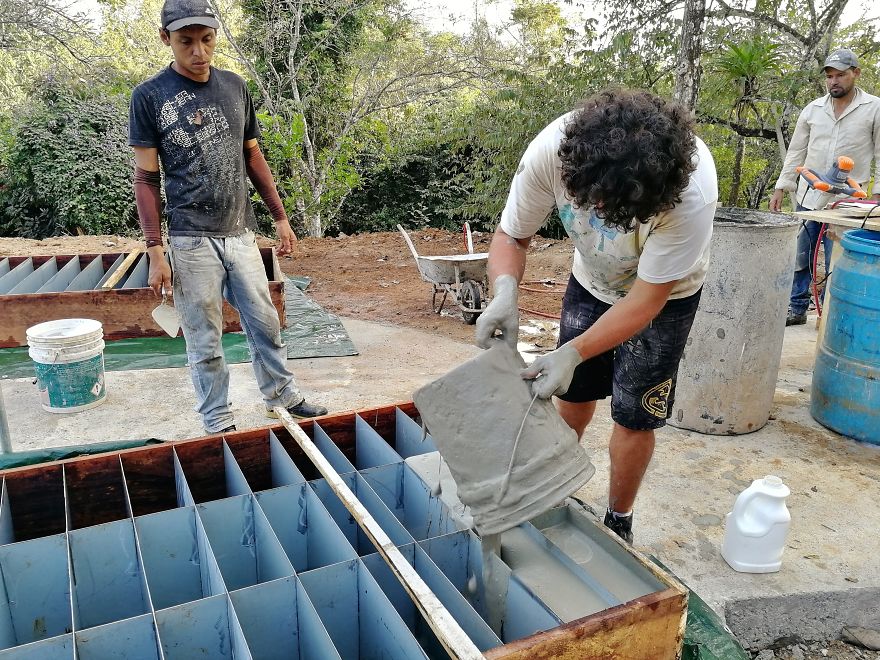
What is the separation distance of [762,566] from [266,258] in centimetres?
494

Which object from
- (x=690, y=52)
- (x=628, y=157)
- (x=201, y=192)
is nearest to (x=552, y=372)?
(x=628, y=157)

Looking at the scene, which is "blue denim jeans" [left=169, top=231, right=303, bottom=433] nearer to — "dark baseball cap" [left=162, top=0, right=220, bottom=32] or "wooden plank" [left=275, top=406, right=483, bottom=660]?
"dark baseball cap" [left=162, top=0, right=220, bottom=32]

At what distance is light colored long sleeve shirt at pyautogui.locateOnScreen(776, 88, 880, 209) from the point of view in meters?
4.55

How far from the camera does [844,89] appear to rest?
4.53m

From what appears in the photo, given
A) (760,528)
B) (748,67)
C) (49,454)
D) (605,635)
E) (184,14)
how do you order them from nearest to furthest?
(605,635), (760,528), (184,14), (49,454), (748,67)

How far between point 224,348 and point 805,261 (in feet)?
15.0

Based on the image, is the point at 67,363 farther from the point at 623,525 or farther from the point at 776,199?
the point at 776,199

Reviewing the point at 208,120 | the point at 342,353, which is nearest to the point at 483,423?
the point at 208,120

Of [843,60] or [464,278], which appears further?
[464,278]

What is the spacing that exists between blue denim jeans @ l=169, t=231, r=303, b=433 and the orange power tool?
370 cm

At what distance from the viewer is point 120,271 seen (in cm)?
521

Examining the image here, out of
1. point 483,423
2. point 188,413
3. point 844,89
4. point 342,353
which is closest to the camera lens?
point 483,423

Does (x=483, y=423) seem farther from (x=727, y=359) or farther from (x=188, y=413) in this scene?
(x=188, y=413)

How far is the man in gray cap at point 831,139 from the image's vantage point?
14.8 feet
